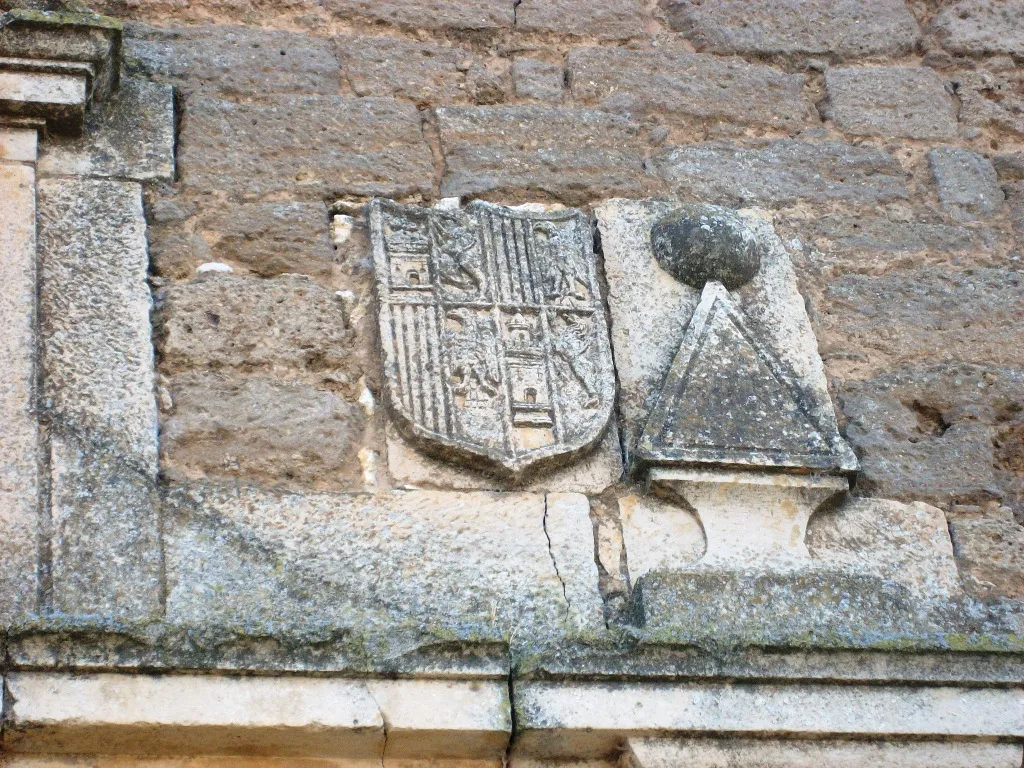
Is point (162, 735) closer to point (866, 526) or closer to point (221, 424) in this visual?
point (221, 424)

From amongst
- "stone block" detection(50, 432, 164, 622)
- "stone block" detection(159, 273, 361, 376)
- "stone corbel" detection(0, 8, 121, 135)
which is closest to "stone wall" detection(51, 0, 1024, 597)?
"stone block" detection(159, 273, 361, 376)

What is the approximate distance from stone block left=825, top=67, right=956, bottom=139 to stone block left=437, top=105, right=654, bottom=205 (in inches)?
22.5

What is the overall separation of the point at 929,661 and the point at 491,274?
1.24 m

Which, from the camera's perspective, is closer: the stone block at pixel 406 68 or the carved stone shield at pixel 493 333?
the carved stone shield at pixel 493 333

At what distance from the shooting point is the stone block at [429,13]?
14.9 ft

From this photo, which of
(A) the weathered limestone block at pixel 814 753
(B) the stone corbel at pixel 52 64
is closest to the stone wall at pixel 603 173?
(B) the stone corbel at pixel 52 64

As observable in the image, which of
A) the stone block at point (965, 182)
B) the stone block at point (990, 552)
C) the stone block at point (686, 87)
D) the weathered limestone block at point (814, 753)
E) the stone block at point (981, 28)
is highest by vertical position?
the stone block at point (981, 28)

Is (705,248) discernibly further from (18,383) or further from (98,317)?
(18,383)

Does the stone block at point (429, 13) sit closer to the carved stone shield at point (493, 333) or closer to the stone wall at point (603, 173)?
the stone wall at point (603, 173)

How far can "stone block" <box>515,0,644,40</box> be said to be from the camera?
461 centimetres

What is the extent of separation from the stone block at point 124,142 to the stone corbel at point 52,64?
5cm

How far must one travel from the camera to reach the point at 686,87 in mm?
4543

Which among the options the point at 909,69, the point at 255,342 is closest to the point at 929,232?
the point at 909,69

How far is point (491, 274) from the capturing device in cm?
394
